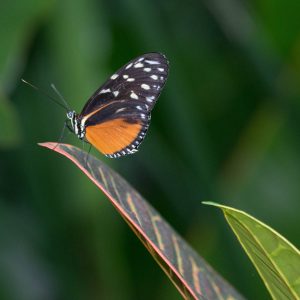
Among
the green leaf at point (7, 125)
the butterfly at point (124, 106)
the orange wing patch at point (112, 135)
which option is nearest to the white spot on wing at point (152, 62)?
the butterfly at point (124, 106)

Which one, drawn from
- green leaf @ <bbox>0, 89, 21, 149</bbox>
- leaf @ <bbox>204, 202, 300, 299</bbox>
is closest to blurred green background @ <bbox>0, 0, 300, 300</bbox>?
green leaf @ <bbox>0, 89, 21, 149</bbox>

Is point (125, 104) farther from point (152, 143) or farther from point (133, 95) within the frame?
point (152, 143)

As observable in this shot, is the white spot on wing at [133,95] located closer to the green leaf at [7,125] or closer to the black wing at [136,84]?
the black wing at [136,84]

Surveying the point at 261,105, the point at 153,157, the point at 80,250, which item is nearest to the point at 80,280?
the point at 80,250

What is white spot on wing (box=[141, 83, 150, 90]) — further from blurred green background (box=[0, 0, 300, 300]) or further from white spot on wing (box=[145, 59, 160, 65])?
blurred green background (box=[0, 0, 300, 300])

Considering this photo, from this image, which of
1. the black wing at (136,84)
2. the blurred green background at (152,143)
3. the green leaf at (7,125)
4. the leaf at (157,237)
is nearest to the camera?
the leaf at (157,237)

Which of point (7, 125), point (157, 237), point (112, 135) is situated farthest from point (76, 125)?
point (157, 237)

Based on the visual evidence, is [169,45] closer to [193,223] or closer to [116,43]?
[116,43]
